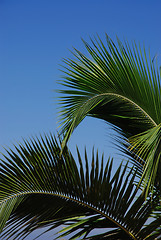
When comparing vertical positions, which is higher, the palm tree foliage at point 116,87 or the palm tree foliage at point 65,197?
the palm tree foliage at point 116,87

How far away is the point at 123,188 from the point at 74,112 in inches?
34.7

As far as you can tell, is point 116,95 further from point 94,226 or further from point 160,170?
point 94,226

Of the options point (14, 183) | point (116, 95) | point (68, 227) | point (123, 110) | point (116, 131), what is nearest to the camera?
point (68, 227)

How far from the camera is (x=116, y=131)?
4.07 m

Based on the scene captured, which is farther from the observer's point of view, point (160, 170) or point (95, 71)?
point (95, 71)

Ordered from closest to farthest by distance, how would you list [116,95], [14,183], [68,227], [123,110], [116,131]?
[68,227]
[14,183]
[116,95]
[123,110]
[116,131]

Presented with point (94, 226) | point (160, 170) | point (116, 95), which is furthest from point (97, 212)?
point (116, 95)

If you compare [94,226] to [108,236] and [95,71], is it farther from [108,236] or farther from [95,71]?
[95,71]

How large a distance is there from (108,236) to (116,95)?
1.41 metres

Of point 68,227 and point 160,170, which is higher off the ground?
Answer: point 160,170

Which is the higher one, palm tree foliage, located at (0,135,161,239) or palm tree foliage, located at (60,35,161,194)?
palm tree foliage, located at (60,35,161,194)

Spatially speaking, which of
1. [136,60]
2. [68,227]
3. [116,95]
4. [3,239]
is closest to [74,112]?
[116,95]

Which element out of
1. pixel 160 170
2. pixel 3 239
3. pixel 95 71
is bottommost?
pixel 3 239

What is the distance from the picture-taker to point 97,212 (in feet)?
10.4
